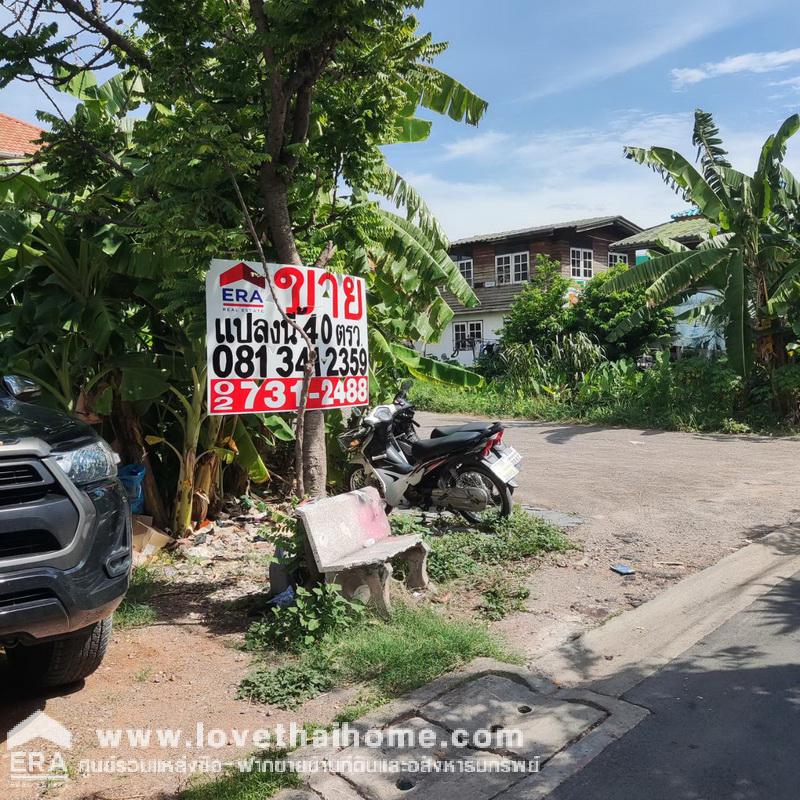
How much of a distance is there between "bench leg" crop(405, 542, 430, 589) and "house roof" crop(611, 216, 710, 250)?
20.8 meters

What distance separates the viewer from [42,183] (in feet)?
23.1

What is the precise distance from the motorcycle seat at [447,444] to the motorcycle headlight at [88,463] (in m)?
3.87

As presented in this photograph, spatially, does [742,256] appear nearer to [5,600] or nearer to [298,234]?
[298,234]

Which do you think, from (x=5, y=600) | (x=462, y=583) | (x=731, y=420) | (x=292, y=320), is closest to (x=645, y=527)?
(x=462, y=583)

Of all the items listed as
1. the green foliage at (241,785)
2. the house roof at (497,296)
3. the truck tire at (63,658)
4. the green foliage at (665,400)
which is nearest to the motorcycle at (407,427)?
the truck tire at (63,658)

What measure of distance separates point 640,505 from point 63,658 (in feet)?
20.6

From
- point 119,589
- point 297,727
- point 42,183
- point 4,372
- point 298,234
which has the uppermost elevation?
point 42,183

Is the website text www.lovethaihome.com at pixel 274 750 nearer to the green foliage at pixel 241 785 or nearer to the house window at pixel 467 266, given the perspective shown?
the green foliage at pixel 241 785

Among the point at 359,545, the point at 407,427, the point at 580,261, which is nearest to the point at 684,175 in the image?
the point at 407,427

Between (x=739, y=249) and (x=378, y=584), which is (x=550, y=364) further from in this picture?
(x=378, y=584)

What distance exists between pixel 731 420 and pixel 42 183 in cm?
1300

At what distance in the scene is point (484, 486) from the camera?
23.7 ft

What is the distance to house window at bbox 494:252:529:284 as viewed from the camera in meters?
31.9

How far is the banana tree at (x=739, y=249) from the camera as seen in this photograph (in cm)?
1427
